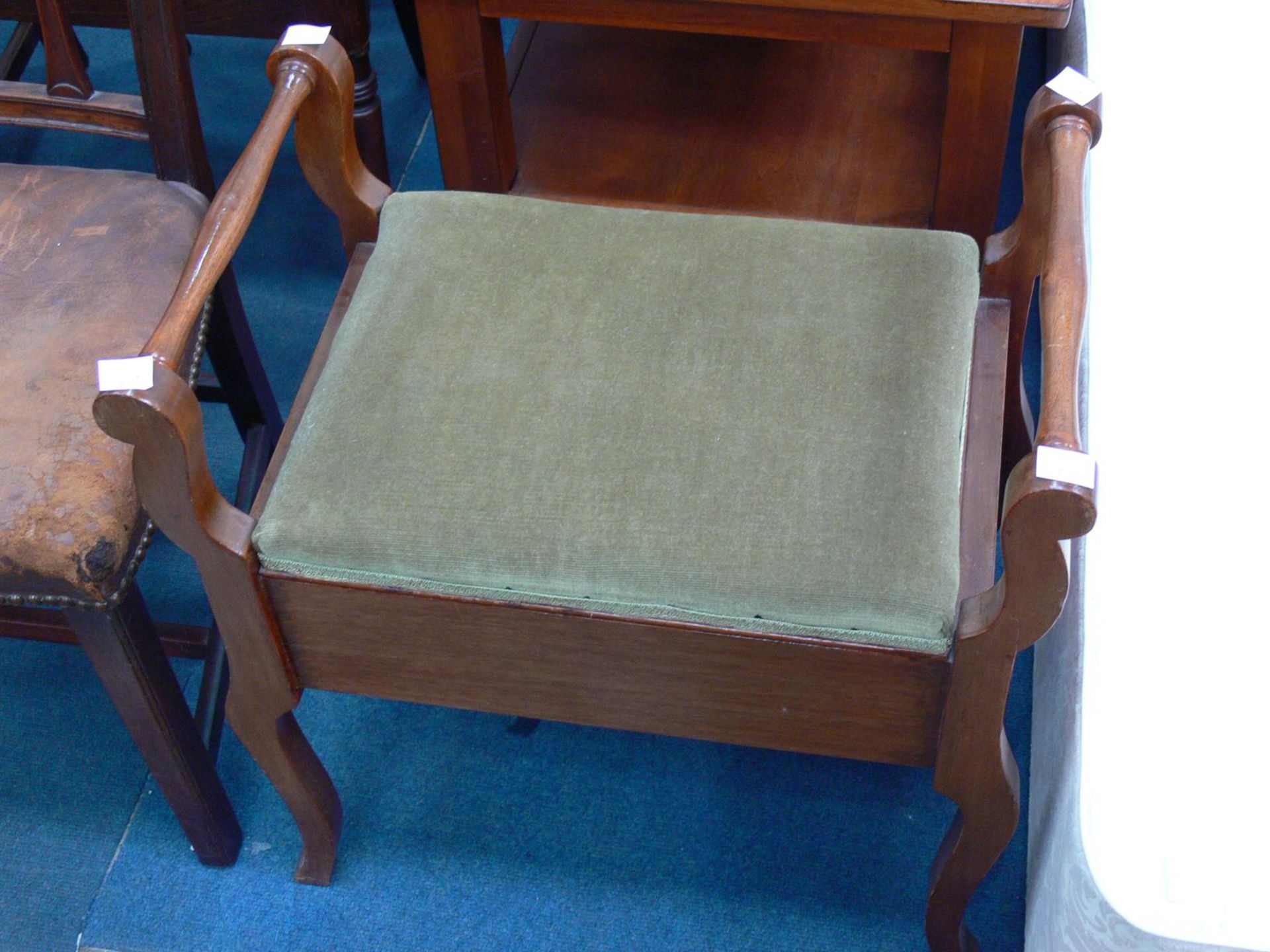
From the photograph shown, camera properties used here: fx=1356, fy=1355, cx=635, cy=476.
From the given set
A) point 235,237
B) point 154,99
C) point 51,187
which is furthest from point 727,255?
point 51,187

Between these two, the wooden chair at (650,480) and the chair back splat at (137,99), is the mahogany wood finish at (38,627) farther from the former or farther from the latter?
the chair back splat at (137,99)

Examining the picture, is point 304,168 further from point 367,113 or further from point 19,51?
point 19,51

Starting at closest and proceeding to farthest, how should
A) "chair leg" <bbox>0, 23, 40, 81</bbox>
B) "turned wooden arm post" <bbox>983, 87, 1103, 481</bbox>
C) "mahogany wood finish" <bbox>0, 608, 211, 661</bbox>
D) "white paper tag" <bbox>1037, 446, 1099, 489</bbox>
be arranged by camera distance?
"white paper tag" <bbox>1037, 446, 1099, 489</bbox>
"turned wooden arm post" <bbox>983, 87, 1103, 481</bbox>
"mahogany wood finish" <bbox>0, 608, 211, 661</bbox>
"chair leg" <bbox>0, 23, 40, 81</bbox>

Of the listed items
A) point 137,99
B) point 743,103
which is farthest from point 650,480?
point 743,103

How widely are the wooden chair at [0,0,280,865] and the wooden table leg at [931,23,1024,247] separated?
0.66 metres

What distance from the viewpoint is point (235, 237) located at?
936 mm

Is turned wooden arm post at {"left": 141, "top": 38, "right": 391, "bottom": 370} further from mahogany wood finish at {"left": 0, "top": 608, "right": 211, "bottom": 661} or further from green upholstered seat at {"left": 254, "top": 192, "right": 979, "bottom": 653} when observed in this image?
mahogany wood finish at {"left": 0, "top": 608, "right": 211, "bottom": 661}

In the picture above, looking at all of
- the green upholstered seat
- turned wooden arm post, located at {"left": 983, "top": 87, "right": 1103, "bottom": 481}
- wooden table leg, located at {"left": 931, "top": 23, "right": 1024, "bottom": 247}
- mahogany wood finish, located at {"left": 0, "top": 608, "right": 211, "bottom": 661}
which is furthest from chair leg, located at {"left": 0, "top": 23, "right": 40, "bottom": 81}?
turned wooden arm post, located at {"left": 983, "top": 87, "right": 1103, "bottom": 481}

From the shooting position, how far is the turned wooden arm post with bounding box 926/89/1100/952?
2.57 ft

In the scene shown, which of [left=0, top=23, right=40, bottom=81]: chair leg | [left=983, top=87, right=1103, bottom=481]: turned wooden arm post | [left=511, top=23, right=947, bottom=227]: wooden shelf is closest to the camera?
[left=983, top=87, right=1103, bottom=481]: turned wooden arm post

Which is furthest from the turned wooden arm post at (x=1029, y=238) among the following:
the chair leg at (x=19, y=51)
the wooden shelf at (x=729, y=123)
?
the chair leg at (x=19, y=51)

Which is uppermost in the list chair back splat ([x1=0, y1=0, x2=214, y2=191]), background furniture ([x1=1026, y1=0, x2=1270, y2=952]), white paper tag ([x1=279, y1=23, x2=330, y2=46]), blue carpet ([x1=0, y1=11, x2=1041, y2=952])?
white paper tag ([x1=279, y1=23, x2=330, y2=46])

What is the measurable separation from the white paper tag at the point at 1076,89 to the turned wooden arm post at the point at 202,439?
21.8 inches

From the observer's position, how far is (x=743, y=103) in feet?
5.02
